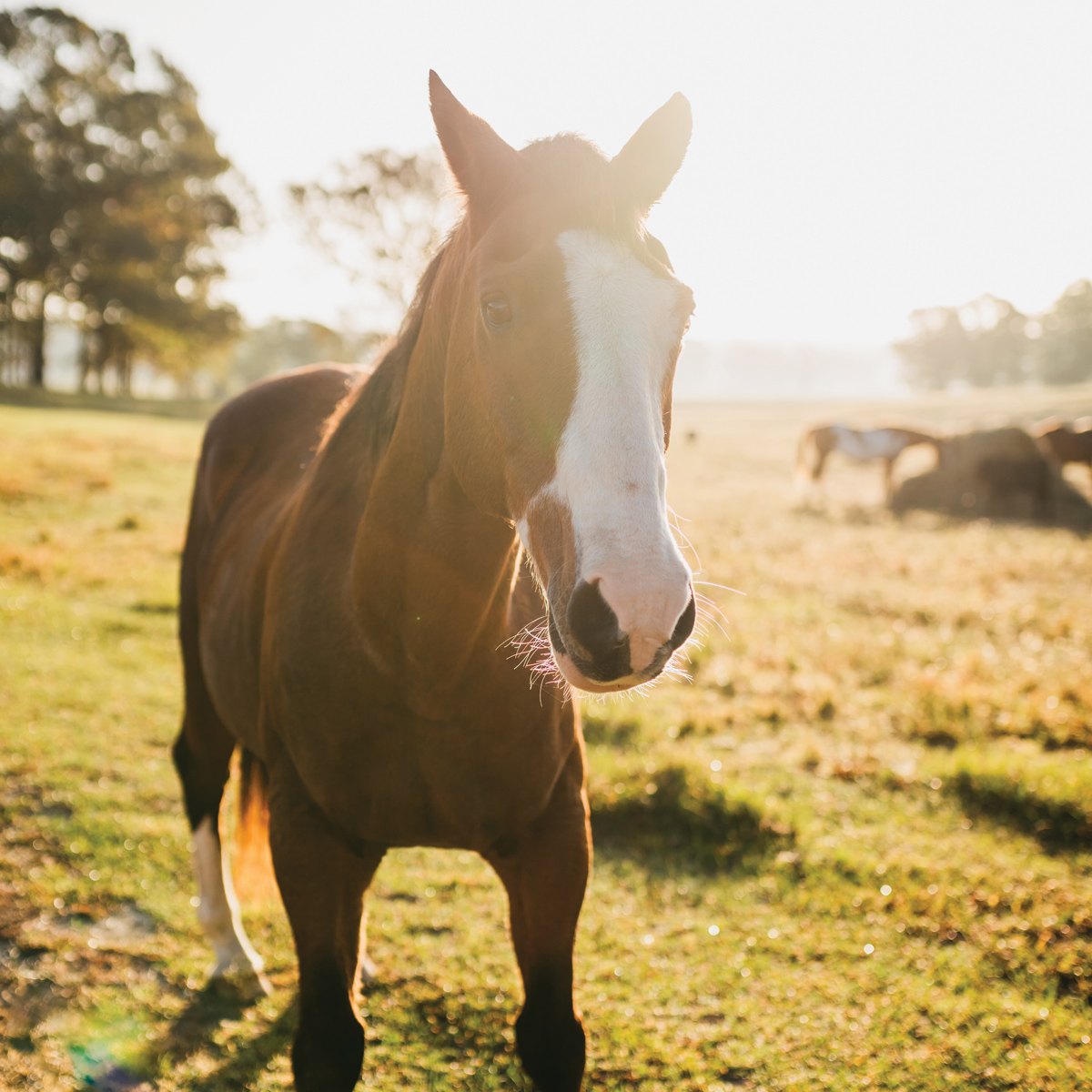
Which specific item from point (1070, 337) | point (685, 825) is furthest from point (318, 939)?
point (1070, 337)

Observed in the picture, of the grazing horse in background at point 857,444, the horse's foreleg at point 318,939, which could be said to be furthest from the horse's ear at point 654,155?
the grazing horse in background at point 857,444

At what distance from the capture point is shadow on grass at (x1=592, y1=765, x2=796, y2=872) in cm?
406

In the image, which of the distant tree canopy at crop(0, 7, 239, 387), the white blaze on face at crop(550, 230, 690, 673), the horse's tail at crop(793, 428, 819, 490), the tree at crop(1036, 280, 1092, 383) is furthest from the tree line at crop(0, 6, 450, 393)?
the tree at crop(1036, 280, 1092, 383)

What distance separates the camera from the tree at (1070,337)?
205ft

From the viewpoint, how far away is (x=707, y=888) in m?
3.81

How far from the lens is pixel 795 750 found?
5035 mm

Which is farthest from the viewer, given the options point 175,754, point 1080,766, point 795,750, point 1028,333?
point 1028,333

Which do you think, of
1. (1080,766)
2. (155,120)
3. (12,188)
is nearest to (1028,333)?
(155,120)

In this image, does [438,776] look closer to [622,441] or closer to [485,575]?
[485,575]

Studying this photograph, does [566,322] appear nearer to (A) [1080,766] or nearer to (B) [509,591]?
(B) [509,591]

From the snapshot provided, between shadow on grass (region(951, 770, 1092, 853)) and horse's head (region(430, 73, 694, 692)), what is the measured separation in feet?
12.3

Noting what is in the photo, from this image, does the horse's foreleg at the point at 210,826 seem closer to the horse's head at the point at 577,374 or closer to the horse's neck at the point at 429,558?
the horse's neck at the point at 429,558

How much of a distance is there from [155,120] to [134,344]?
1167cm

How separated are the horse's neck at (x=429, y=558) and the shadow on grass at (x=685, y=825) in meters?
2.64
